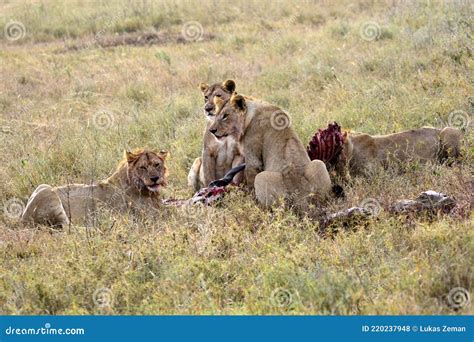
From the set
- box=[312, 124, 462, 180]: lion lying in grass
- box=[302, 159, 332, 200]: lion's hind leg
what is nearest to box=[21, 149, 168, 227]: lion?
box=[302, 159, 332, 200]: lion's hind leg

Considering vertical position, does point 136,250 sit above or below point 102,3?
below

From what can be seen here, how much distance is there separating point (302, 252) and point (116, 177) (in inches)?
118

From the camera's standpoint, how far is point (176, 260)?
255 inches

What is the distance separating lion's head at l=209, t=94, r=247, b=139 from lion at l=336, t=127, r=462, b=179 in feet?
4.06

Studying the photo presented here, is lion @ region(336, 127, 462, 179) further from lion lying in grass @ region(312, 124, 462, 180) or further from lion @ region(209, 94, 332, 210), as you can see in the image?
lion @ region(209, 94, 332, 210)

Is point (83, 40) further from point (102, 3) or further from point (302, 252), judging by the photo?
point (302, 252)

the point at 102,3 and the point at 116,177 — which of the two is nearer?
the point at 116,177

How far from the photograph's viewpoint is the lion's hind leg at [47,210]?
8.20 metres

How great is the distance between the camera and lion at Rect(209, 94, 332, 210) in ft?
26.3
